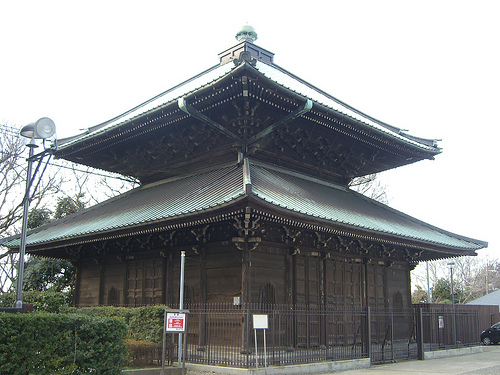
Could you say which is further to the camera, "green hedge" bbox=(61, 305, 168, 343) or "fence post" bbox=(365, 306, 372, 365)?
"fence post" bbox=(365, 306, 372, 365)

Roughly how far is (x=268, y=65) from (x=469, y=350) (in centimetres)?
1563

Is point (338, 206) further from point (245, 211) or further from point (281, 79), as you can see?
point (281, 79)

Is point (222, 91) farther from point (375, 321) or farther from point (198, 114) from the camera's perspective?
point (375, 321)

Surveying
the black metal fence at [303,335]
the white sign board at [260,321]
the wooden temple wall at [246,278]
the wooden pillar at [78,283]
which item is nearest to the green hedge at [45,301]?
the wooden temple wall at [246,278]

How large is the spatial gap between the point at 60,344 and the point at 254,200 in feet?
18.0

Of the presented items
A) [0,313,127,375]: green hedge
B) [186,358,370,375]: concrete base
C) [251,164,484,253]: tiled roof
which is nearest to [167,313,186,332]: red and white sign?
[0,313,127,375]: green hedge

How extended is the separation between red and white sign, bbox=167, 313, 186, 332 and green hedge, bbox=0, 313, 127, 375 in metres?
1.21

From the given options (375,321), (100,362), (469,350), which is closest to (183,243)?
(100,362)

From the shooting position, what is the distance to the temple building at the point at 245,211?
48.3 ft

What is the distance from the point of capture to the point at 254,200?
12344 mm

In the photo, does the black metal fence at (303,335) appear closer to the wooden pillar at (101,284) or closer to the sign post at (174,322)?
the sign post at (174,322)

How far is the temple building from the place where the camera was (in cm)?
1473

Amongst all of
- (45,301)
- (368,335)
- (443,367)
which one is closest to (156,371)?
(45,301)

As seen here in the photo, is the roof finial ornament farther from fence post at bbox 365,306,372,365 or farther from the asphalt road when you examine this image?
the asphalt road
